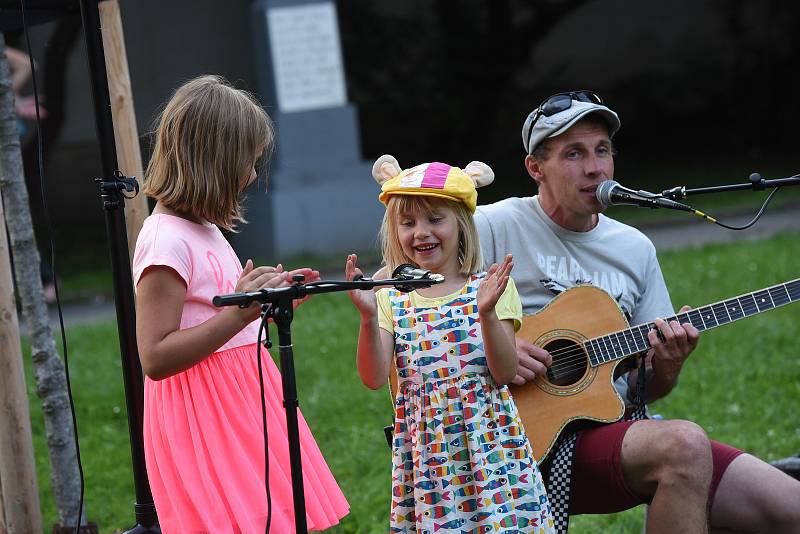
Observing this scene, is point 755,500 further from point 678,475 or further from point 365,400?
point 365,400

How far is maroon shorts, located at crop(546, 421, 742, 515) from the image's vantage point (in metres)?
3.11

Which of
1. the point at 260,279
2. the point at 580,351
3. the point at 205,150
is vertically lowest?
the point at 580,351

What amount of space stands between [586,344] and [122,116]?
168 cm

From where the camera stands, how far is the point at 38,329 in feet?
13.4

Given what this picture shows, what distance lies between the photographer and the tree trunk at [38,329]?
3.90 metres

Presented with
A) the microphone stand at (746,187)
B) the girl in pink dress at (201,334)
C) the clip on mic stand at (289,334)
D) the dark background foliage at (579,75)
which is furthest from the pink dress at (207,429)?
the dark background foliage at (579,75)

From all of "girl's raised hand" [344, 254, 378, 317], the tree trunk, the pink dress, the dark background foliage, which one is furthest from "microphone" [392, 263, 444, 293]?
the dark background foliage

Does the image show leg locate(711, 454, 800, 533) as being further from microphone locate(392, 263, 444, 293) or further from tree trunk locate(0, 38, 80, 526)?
tree trunk locate(0, 38, 80, 526)

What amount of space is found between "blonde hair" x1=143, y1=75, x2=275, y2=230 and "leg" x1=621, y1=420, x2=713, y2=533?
53.1 inches

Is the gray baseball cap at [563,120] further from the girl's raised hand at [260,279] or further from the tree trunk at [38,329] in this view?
the tree trunk at [38,329]

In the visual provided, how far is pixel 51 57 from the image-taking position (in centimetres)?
1112

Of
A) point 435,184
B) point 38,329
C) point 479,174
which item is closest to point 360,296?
point 435,184

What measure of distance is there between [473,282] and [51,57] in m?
9.25

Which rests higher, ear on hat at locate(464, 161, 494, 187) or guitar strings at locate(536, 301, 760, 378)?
ear on hat at locate(464, 161, 494, 187)
